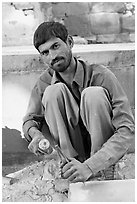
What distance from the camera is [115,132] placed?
2.11 m

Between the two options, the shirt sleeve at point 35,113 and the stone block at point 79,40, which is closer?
the shirt sleeve at point 35,113

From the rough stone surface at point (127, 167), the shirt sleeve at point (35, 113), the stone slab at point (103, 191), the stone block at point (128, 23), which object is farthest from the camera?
the stone block at point (128, 23)

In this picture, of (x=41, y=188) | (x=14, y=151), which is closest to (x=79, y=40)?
(x=14, y=151)

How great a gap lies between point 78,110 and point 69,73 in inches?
8.1

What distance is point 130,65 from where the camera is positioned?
120 inches

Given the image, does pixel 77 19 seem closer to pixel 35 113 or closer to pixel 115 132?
pixel 35 113

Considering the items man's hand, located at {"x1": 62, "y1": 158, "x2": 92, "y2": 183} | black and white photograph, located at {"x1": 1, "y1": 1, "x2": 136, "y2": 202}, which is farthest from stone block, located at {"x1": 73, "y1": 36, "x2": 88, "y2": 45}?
man's hand, located at {"x1": 62, "y1": 158, "x2": 92, "y2": 183}

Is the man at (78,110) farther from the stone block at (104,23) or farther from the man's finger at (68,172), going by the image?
the stone block at (104,23)

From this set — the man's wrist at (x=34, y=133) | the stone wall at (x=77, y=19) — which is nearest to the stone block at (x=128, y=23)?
the stone wall at (x=77, y=19)

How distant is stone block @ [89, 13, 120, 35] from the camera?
12.0ft

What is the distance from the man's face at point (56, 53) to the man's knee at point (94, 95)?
177 millimetres

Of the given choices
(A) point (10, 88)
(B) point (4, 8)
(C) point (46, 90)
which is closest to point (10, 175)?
(A) point (10, 88)

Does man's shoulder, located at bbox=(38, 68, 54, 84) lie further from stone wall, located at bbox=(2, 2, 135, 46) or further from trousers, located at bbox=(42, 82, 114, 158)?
stone wall, located at bbox=(2, 2, 135, 46)

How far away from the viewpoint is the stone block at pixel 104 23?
3.65 m
